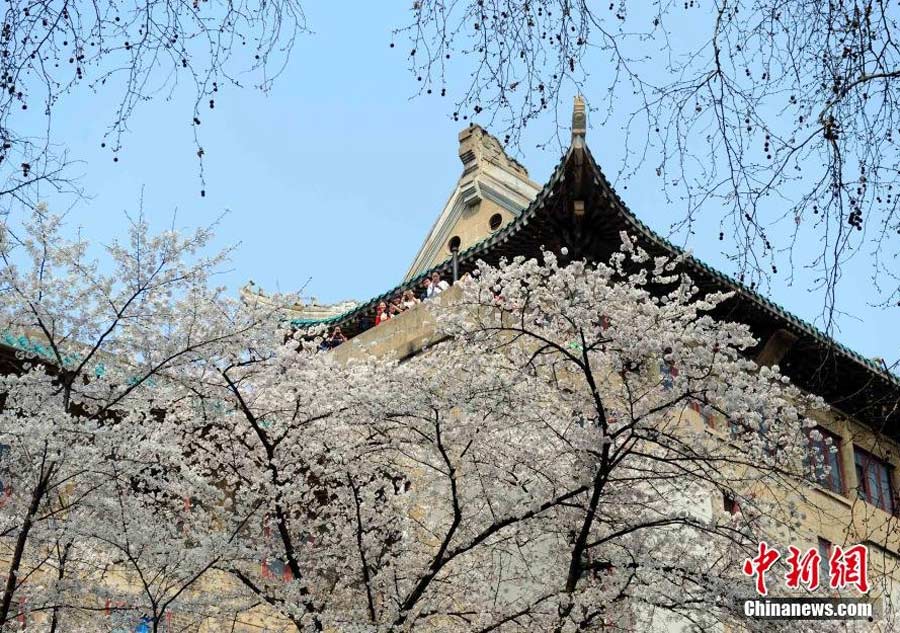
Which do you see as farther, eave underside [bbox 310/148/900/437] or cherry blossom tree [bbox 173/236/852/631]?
eave underside [bbox 310/148/900/437]

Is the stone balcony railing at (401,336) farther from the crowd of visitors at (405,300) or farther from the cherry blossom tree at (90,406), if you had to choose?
the cherry blossom tree at (90,406)

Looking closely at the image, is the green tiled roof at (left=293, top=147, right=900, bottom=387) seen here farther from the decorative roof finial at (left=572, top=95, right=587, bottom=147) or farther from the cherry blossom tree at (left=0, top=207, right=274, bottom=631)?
the cherry blossom tree at (left=0, top=207, right=274, bottom=631)

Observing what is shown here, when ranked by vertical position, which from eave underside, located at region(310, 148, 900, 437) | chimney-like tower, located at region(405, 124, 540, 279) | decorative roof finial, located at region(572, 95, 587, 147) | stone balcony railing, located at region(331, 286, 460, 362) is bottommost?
stone balcony railing, located at region(331, 286, 460, 362)

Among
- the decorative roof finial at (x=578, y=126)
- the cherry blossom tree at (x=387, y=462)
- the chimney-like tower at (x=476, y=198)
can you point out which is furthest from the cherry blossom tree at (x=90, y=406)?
the chimney-like tower at (x=476, y=198)

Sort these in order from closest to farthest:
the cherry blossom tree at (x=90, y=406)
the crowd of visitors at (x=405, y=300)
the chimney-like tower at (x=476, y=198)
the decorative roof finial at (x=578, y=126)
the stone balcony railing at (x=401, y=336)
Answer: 1. the cherry blossom tree at (x=90, y=406)
2. the decorative roof finial at (x=578, y=126)
3. the stone balcony railing at (x=401, y=336)
4. the crowd of visitors at (x=405, y=300)
5. the chimney-like tower at (x=476, y=198)

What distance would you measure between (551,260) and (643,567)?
369 cm

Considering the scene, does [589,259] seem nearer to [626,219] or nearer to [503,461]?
[626,219]

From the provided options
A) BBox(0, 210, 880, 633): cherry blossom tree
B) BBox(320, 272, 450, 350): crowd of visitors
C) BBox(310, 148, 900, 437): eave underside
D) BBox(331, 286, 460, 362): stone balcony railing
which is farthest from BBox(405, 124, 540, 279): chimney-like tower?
BBox(0, 210, 880, 633): cherry blossom tree

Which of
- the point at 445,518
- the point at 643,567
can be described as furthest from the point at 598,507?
the point at 445,518

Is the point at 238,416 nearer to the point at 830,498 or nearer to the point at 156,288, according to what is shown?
the point at 156,288

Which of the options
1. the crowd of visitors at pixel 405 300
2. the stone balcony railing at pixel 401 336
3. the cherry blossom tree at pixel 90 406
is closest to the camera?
the cherry blossom tree at pixel 90 406

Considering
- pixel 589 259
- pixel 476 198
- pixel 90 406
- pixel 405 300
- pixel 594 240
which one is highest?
pixel 476 198

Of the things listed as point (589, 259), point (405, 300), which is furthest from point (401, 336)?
point (589, 259)

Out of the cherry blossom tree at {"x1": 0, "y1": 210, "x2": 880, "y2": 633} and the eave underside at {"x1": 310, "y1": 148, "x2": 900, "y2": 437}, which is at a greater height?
the eave underside at {"x1": 310, "y1": 148, "x2": 900, "y2": 437}
